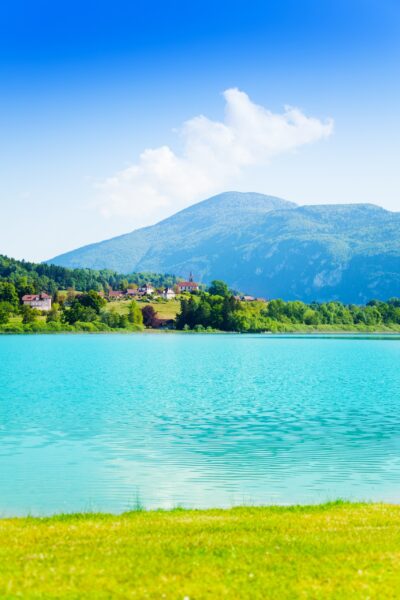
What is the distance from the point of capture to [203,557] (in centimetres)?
1522

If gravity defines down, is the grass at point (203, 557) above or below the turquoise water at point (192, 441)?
above

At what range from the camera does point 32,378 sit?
277 feet

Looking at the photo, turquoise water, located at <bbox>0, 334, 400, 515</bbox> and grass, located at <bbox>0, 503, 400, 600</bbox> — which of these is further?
turquoise water, located at <bbox>0, 334, 400, 515</bbox>

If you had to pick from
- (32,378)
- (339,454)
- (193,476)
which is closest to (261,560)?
(193,476)

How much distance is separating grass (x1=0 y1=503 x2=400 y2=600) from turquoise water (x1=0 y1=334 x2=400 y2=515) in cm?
651

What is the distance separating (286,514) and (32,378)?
6793cm

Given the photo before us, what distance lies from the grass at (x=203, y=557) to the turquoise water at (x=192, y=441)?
6.51 metres

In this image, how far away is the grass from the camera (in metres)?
13.4

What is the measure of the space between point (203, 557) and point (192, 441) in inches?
1000

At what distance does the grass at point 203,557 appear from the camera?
13414mm

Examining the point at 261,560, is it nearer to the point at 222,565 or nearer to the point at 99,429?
the point at 222,565

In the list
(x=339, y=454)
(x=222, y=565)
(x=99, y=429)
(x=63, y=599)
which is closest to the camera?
(x=63, y=599)

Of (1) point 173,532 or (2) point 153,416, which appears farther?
(2) point 153,416

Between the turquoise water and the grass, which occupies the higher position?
the grass
